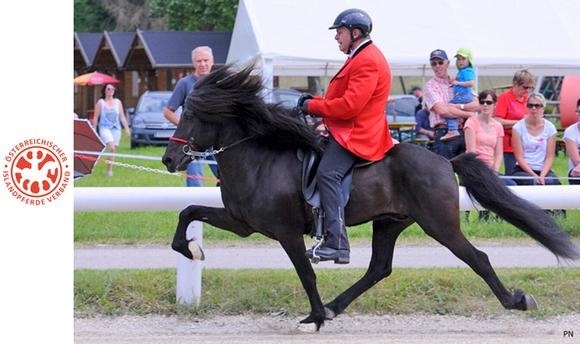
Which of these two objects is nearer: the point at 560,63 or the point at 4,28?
the point at 4,28

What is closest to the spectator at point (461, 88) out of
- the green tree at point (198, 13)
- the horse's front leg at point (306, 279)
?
the horse's front leg at point (306, 279)

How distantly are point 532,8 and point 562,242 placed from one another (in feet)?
→ 48.7

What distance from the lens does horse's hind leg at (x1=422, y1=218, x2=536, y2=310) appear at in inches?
335

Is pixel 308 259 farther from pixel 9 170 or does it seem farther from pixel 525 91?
pixel 525 91

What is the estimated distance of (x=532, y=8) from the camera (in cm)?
2291

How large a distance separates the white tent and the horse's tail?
12.0 meters

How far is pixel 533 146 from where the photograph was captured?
42.9ft

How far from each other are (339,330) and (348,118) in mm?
1747

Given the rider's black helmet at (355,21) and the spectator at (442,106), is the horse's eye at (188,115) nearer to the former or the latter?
the rider's black helmet at (355,21)

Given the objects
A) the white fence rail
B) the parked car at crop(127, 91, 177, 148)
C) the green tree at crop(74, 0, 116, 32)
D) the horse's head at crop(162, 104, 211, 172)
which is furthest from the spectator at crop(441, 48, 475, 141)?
the green tree at crop(74, 0, 116, 32)

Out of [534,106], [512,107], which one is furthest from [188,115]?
[512,107]

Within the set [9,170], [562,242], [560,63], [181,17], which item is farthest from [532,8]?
[181,17]

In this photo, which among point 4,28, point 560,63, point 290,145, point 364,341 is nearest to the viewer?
point 4,28

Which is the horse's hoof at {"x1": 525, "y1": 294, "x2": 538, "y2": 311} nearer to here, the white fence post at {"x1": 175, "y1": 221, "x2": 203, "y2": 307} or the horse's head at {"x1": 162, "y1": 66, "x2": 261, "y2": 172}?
the horse's head at {"x1": 162, "y1": 66, "x2": 261, "y2": 172}
